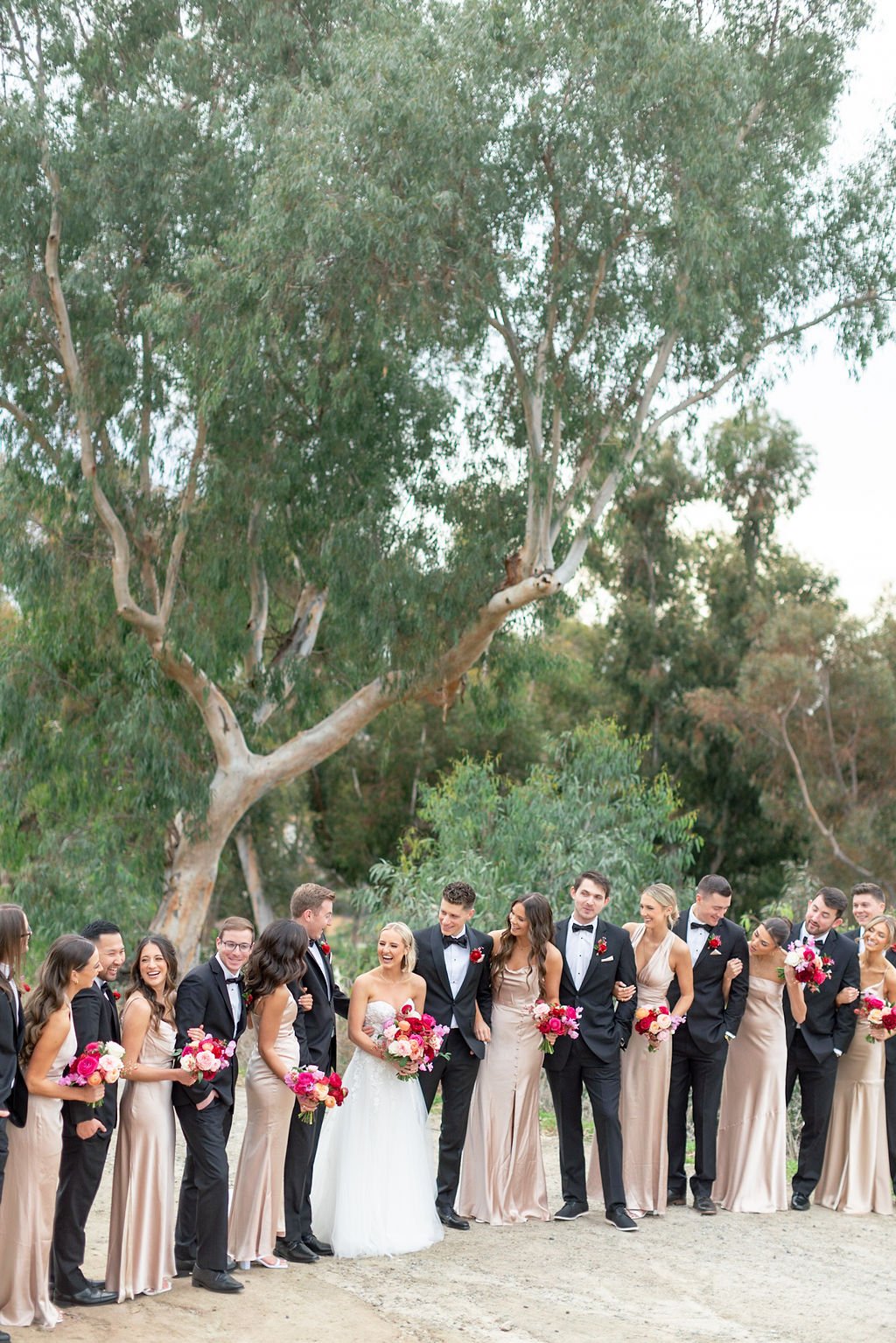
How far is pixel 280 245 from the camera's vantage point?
48.5 ft

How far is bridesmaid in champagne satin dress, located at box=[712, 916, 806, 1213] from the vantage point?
333 inches

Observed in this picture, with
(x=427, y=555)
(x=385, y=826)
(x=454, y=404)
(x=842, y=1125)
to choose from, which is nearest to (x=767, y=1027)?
(x=842, y=1125)

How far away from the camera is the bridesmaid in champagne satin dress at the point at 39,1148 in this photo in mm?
5793

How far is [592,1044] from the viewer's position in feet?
26.1

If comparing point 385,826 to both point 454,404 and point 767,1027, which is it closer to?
point 454,404

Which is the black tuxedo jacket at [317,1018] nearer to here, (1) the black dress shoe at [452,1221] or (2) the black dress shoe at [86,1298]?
(1) the black dress shoe at [452,1221]

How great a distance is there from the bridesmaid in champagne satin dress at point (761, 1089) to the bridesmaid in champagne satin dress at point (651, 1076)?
1.35 feet

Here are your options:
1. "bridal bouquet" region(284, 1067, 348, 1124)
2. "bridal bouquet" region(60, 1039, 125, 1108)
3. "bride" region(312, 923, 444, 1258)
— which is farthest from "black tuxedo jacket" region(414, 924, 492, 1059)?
"bridal bouquet" region(60, 1039, 125, 1108)

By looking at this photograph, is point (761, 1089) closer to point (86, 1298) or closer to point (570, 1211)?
point (570, 1211)

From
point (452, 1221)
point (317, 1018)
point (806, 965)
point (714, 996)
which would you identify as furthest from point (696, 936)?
point (317, 1018)

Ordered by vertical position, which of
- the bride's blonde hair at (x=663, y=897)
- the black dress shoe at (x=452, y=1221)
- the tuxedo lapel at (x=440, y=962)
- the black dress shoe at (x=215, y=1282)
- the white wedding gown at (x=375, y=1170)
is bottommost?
the black dress shoe at (x=215, y=1282)

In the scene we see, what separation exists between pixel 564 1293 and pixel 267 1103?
1617mm

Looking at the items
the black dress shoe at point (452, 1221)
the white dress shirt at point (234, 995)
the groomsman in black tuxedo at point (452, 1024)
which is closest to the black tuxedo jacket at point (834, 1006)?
the groomsman in black tuxedo at point (452, 1024)

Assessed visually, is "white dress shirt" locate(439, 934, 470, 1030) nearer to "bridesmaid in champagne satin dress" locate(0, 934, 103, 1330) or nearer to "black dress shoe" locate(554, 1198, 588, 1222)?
"black dress shoe" locate(554, 1198, 588, 1222)
